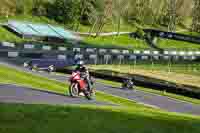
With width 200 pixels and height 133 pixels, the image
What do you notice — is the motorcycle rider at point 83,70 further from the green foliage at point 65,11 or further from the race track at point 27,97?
the green foliage at point 65,11

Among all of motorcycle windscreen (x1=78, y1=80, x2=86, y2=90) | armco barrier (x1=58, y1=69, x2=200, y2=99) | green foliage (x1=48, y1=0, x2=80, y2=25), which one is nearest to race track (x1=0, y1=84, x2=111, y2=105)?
motorcycle windscreen (x1=78, y1=80, x2=86, y2=90)

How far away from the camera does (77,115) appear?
11734mm

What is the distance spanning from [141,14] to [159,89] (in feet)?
269

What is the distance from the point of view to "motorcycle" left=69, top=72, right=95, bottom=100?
22.0m

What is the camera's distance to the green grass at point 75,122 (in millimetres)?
9677

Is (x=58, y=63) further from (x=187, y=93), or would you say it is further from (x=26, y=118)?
(x=26, y=118)

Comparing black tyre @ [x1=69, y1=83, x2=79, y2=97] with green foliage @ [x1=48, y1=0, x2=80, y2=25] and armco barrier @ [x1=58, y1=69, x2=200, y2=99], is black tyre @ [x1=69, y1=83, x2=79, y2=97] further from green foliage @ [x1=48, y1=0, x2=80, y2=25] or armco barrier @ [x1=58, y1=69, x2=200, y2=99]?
green foliage @ [x1=48, y1=0, x2=80, y2=25]

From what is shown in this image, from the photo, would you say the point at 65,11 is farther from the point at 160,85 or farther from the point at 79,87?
the point at 79,87

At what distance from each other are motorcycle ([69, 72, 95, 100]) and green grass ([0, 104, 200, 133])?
8.94 meters

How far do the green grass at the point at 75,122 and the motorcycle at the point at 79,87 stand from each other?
8944mm

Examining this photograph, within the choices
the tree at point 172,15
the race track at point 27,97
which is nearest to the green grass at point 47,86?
the race track at point 27,97

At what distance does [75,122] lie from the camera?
1066 centimetres

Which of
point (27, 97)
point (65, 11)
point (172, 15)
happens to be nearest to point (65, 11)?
point (65, 11)

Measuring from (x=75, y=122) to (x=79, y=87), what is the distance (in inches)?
449
